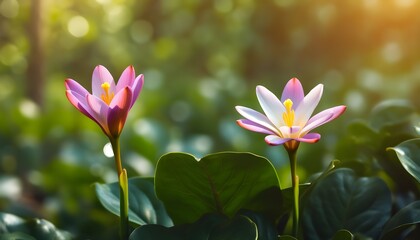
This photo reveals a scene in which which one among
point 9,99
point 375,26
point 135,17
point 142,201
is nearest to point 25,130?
point 9,99

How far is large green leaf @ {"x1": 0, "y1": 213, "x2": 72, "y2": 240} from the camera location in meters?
0.94

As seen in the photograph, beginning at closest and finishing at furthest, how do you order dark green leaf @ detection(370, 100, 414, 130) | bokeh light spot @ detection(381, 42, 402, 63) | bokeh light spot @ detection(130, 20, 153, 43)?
1. dark green leaf @ detection(370, 100, 414, 130)
2. bokeh light spot @ detection(381, 42, 402, 63)
3. bokeh light spot @ detection(130, 20, 153, 43)

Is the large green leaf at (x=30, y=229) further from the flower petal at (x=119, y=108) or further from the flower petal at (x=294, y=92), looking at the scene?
the flower petal at (x=294, y=92)

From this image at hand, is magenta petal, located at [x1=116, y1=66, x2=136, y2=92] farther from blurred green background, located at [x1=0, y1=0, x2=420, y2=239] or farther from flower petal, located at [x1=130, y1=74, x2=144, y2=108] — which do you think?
blurred green background, located at [x1=0, y1=0, x2=420, y2=239]

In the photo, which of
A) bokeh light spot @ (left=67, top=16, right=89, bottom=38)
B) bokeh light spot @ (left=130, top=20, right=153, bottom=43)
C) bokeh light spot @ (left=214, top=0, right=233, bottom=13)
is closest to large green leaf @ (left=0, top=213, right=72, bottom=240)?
bokeh light spot @ (left=67, top=16, right=89, bottom=38)

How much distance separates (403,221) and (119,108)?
0.37 m

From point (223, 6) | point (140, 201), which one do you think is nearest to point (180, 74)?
point (223, 6)

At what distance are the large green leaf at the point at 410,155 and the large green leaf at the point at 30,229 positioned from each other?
1.43 feet

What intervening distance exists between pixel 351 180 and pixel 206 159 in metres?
0.23

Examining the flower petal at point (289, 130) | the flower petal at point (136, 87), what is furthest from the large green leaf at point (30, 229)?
the flower petal at point (289, 130)

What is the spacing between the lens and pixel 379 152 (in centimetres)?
109

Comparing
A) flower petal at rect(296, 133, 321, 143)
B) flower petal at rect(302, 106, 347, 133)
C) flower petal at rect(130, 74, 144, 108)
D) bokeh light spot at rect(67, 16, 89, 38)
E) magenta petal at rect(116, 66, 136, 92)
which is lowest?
flower petal at rect(296, 133, 321, 143)

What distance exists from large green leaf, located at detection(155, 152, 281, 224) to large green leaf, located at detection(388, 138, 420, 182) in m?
0.15

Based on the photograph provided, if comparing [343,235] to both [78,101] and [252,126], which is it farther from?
[78,101]
